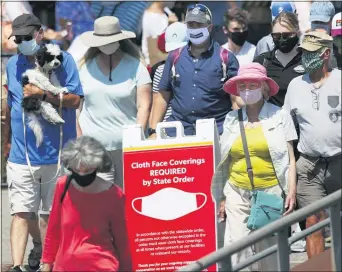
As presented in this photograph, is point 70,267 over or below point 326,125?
below

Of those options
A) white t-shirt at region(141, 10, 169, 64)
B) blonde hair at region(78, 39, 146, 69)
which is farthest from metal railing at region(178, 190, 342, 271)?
white t-shirt at region(141, 10, 169, 64)

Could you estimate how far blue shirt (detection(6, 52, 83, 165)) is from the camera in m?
9.78

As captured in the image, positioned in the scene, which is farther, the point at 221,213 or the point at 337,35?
the point at 337,35

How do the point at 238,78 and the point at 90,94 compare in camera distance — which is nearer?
the point at 238,78

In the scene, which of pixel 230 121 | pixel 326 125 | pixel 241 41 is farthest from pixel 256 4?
pixel 326 125

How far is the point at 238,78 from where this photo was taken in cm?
906

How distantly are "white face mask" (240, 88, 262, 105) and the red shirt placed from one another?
166cm

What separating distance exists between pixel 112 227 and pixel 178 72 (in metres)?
2.48

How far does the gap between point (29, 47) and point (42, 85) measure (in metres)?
0.33

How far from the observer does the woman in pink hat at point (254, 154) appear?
29.2 ft

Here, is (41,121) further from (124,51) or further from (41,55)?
(124,51)

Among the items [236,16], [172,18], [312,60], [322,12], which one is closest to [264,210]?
[312,60]

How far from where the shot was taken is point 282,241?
6.85m

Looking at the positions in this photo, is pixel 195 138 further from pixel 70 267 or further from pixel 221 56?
pixel 70 267
